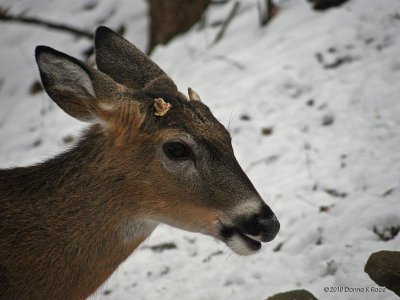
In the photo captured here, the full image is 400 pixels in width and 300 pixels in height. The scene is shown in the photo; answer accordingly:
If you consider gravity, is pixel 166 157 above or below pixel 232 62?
above

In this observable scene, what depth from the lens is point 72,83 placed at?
3096 mm

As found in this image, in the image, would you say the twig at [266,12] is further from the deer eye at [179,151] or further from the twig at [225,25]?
the deer eye at [179,151]

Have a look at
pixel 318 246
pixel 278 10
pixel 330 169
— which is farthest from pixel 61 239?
pixel 278 10

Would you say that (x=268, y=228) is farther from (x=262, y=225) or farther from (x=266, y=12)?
(x=266, y=12)

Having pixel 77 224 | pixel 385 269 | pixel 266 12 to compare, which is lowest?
pixel 266 12

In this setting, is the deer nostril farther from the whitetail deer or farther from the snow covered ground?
the snow covered ground

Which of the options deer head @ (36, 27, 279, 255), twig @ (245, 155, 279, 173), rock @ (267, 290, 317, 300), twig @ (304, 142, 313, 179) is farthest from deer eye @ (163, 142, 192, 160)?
twig @ (245, 155, 279, 173)

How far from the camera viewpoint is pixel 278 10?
778cm

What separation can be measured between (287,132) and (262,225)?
281cm

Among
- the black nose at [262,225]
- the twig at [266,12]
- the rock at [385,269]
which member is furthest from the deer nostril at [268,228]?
the twig at [266,12]

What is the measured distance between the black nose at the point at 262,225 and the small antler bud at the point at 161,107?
0.81 meters

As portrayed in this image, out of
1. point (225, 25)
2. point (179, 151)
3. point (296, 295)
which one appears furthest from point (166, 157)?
point (225, 25)

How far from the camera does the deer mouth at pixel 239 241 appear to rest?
3.12 m

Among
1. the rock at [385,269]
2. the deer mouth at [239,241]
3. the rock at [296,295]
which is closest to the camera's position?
the deer mouth at [239,241]
